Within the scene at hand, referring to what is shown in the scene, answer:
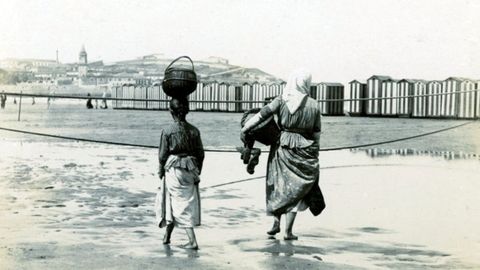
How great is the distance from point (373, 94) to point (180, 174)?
7221 mm

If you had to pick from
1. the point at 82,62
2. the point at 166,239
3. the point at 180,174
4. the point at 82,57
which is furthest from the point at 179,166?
the point at 82,62

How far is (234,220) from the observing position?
5898 millimetres

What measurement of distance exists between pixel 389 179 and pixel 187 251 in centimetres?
426

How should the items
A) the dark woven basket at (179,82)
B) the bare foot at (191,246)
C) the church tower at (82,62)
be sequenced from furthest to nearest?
1. the church tower at (82,62)
2. the dark woven basket at (179,82)
3. the bare foot at (191,246)

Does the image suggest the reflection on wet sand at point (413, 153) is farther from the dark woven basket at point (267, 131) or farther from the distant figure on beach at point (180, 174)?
the distant figure on beach at point (180, 174)

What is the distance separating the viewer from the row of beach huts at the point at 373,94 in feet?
32.8

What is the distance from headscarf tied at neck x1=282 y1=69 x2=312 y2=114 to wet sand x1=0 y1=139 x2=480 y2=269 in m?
1.13

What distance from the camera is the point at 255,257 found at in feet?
15.3

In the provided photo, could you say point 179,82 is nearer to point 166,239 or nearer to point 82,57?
point 166,239

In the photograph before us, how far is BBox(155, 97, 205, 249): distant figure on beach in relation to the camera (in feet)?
16.0

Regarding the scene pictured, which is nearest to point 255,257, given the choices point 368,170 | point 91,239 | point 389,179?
point 91,239

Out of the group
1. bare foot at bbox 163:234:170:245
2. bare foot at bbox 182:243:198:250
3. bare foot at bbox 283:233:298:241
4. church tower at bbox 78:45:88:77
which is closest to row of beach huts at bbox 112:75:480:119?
church tower at bbox 78:45:88:77

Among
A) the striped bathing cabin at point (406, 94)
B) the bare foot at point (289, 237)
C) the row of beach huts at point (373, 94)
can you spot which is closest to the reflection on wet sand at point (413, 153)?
the row of beach huts at point (373, 94)

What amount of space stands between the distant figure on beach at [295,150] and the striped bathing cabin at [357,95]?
4245mm
